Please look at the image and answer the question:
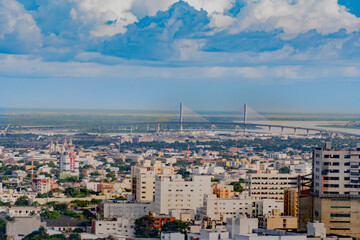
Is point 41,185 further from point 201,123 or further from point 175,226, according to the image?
point 201,123

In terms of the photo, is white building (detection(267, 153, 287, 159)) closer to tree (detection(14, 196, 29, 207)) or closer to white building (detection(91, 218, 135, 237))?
tree (detection(14, 196, 29, 207))

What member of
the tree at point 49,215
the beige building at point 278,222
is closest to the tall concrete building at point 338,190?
the beige building at point 278,222

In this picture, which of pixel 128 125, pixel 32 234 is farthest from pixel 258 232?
pixel 128 125

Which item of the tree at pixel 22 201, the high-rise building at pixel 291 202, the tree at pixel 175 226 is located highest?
the high-rise building at pixel 291 202

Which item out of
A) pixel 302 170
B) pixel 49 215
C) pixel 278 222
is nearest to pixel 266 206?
pixel 278 222

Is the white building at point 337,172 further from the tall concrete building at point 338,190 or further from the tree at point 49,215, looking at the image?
the tree at point 49,215
